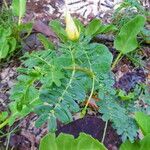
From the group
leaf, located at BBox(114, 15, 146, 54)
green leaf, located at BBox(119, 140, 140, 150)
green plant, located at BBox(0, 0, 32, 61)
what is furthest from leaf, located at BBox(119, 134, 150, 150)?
green plant, located at BBox(0, 0, 32, 61)

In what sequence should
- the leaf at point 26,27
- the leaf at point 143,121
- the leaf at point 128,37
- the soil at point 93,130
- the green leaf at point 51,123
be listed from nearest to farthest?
the green leaf at point 51,123
the leaf at point 143,121
the soil at point 93,130
the leaf at point 128,37
the leaf at point 26,27

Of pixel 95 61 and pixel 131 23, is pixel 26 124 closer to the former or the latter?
pixel 95 61

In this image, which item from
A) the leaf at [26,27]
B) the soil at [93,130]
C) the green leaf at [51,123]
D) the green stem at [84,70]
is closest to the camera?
the green leaf at [51,123]

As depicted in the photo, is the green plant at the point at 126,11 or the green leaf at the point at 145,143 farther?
the green plant at the point at 126,11

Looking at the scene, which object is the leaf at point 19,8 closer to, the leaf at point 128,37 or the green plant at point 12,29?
the green plant at point 12,29

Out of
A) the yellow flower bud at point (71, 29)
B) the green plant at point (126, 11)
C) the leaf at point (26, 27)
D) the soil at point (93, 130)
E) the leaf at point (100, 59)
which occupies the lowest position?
the soil at point (93, 130)

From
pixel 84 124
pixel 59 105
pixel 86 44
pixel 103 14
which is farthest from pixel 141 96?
pixel 103 14

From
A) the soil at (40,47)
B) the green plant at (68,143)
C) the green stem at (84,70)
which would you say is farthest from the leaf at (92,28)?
the green plant at (68,143)

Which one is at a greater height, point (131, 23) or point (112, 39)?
point (131, 23)
